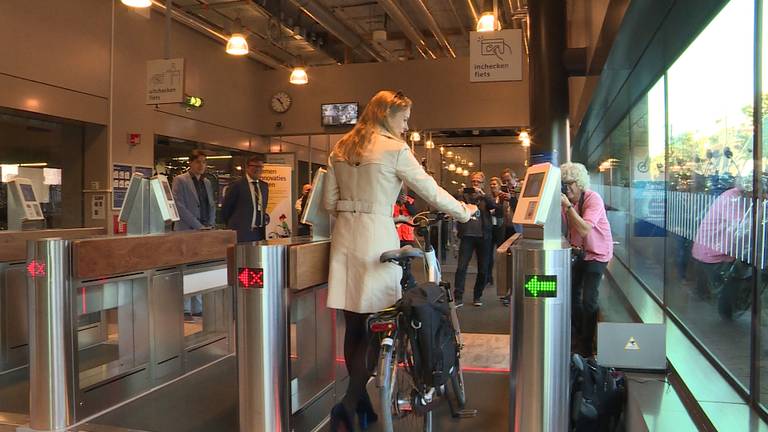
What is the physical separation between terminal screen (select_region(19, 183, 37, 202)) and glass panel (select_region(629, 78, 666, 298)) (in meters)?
4.94

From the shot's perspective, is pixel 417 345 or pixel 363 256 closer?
pixel 417 345

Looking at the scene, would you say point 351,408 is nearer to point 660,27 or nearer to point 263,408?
point 263,408

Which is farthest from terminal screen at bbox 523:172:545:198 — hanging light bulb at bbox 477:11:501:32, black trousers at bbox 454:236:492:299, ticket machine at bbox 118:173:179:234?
hanging light bulb at bbox 477:11:501:32

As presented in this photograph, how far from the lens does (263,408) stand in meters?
2.78

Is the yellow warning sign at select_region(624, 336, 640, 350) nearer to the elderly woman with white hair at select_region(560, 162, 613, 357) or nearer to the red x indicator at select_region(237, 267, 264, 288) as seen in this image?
the elderly woman with white hair at select_region(560, 162, 613, 357)

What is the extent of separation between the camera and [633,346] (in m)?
3.12

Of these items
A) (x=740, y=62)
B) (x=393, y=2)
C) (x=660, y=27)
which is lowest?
(x=740, y=62)

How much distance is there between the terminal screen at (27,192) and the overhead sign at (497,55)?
14.1 feet

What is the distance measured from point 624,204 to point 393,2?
13.8 ft

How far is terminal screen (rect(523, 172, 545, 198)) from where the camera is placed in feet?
8.61

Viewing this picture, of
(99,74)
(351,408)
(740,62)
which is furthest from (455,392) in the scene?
(99,74)

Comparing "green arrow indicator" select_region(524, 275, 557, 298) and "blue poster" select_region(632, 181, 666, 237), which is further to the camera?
"blue poster" select_region(632, 181, 666, 237)

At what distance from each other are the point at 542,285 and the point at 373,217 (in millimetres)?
818

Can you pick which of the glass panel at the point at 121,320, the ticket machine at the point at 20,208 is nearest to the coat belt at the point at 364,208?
the glass panel at the point at 121,320
